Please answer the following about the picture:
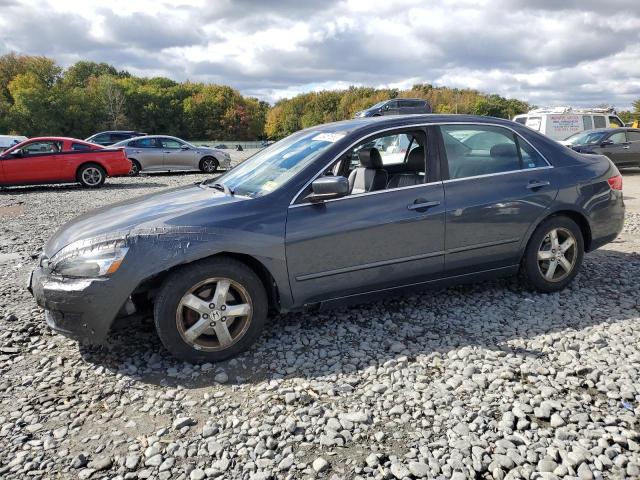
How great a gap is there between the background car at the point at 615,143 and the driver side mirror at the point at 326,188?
13297mm

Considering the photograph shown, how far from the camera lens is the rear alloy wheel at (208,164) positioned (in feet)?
59.1

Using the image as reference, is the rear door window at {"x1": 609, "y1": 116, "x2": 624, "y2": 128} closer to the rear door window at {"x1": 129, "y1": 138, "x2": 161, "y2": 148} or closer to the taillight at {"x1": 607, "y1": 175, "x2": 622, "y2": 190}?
the rear door window at {"x1": 129, "y1": 138, "x2": 161, "y2": 148}

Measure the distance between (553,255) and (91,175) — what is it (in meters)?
12.9

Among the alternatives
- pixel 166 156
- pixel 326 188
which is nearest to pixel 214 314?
pixel 326 188

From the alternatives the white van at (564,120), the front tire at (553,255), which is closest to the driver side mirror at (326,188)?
the front tire at (553,255)

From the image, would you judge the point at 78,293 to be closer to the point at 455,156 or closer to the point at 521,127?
the point at 455,156

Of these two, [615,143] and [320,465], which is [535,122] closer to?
[615,143]

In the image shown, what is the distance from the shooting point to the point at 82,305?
125 inches

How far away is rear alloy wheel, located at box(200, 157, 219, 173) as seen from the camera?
18.0 metres

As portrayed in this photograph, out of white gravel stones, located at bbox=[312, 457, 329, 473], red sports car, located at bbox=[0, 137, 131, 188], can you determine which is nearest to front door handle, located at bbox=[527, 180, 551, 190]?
white gravel stones, located at bbox=[312, 457, 329, 473]

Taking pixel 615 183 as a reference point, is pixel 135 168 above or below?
above

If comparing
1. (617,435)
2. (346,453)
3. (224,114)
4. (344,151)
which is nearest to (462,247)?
(344,151)

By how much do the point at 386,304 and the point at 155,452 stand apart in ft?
7.72

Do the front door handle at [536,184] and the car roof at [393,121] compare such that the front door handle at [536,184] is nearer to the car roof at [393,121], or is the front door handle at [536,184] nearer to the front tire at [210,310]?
the car roof at [393,121]
